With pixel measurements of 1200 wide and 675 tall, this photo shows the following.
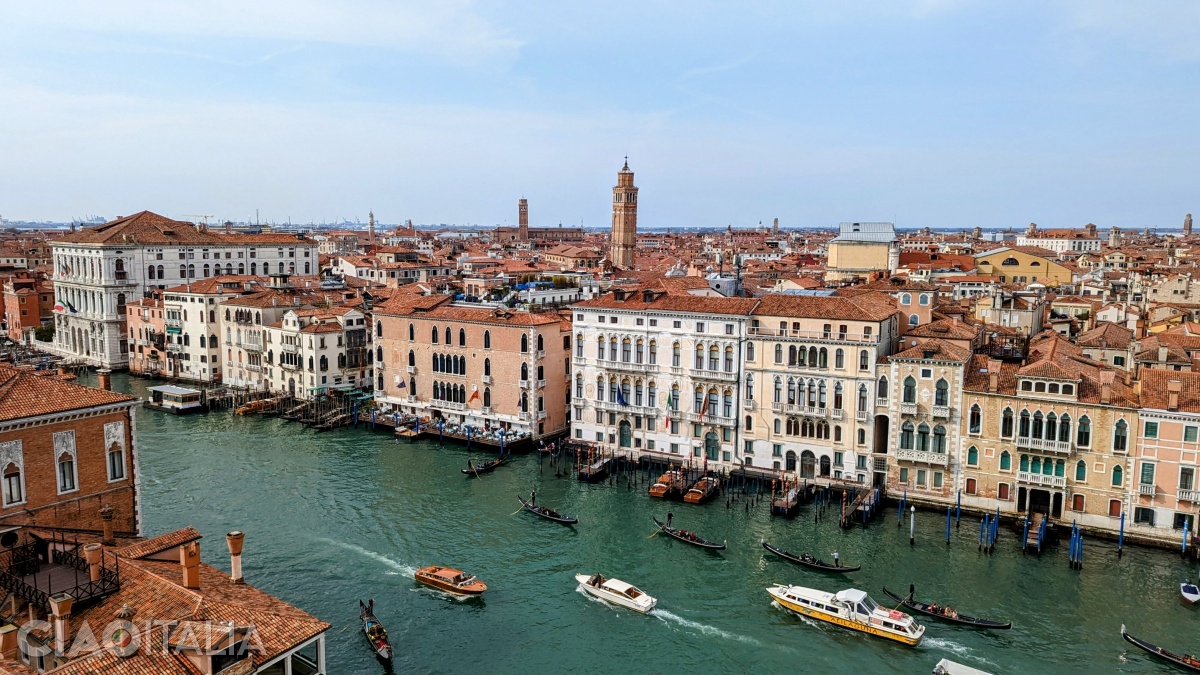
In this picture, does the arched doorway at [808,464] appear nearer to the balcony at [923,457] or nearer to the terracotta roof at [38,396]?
the balcony at [923,457]

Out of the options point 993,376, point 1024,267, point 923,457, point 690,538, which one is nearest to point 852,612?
point 690,538

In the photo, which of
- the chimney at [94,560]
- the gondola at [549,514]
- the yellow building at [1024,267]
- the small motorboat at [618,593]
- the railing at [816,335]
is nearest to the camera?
the chimney at [94,560]

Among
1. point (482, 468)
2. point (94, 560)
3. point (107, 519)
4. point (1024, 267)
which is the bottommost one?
point (482, 468)

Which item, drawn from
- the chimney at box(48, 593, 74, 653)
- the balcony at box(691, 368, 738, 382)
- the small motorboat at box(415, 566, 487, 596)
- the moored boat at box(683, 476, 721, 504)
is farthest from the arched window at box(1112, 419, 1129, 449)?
the chimney at box(48, 593, 74, 653)

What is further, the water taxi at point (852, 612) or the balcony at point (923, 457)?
the balcony at point (923, 457)

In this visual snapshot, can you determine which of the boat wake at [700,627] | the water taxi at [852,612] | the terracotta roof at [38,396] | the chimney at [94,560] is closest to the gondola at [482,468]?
the boat wake at [700,627]

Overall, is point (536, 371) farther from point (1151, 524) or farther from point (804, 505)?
point (1151, 524)

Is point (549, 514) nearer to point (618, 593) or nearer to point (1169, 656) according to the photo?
point (618, 593)
